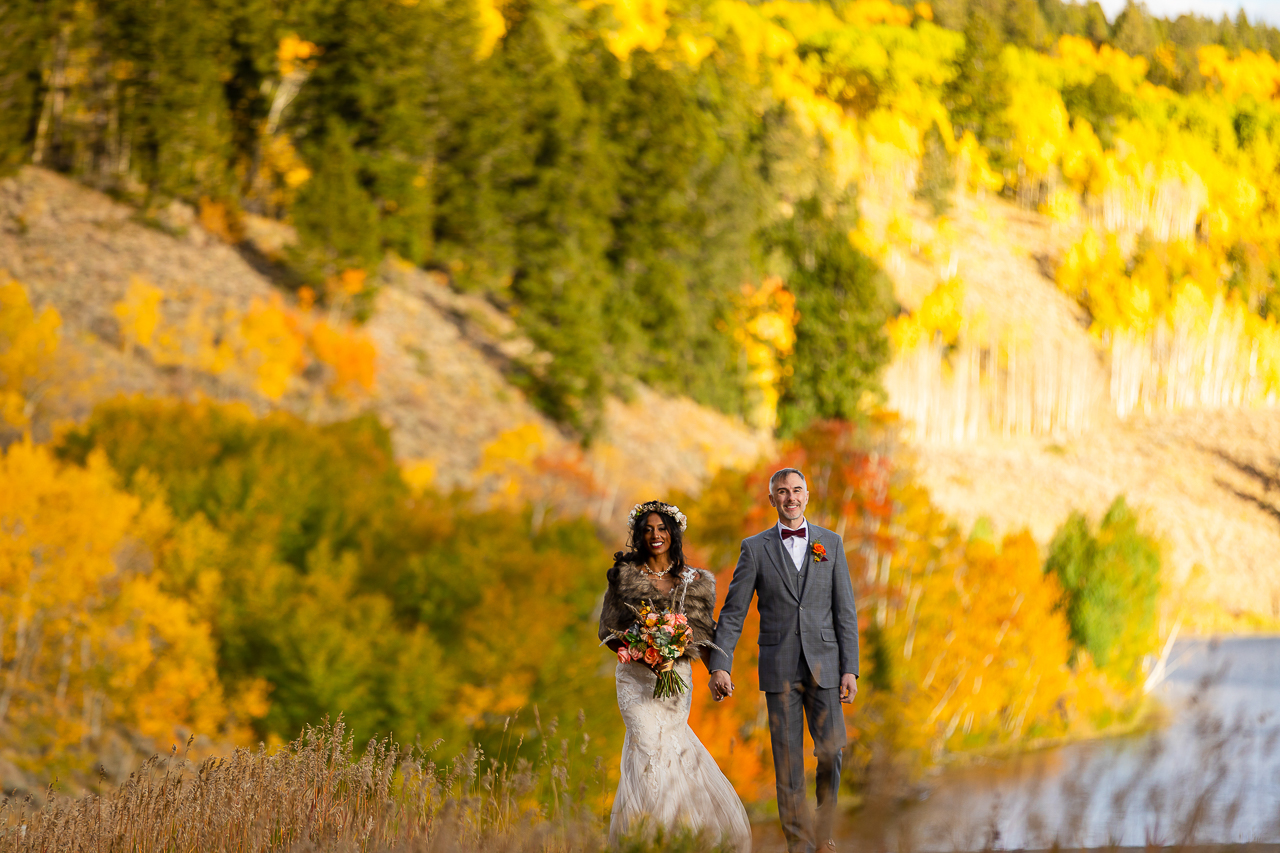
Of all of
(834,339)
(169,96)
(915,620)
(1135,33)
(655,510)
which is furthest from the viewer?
(1135,33)

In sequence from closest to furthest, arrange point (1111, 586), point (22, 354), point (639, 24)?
point (22, 354) < point (1111, 586) < point (639, 24)

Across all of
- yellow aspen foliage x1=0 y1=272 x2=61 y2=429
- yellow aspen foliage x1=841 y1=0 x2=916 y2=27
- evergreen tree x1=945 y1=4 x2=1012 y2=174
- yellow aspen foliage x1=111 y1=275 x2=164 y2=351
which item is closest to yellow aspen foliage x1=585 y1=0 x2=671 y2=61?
evergreen tree x1=945 y1=4 x2=1012 y2=174

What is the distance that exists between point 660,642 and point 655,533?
577 millimetres

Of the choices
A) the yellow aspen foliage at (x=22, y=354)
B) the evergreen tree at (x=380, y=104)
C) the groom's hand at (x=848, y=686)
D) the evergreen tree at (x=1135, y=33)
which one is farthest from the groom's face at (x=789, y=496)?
the evergreen tree at (x=1135, y=33)

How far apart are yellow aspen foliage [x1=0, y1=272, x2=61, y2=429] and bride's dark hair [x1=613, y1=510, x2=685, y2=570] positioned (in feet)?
130

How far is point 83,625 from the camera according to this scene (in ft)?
120

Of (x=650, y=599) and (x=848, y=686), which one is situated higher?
(x=650, y=599)

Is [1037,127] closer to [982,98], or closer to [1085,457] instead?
[982,98]

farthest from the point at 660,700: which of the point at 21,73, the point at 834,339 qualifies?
the point at 834,339

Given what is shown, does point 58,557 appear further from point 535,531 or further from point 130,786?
point 130,786

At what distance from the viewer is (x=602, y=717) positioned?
33.0 m

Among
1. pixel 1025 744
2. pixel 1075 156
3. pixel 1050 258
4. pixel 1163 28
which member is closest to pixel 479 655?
pixel 1025 744

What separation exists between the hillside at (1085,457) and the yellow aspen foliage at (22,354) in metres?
56.8

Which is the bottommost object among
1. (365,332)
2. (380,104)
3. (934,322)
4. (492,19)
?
(365,332)
